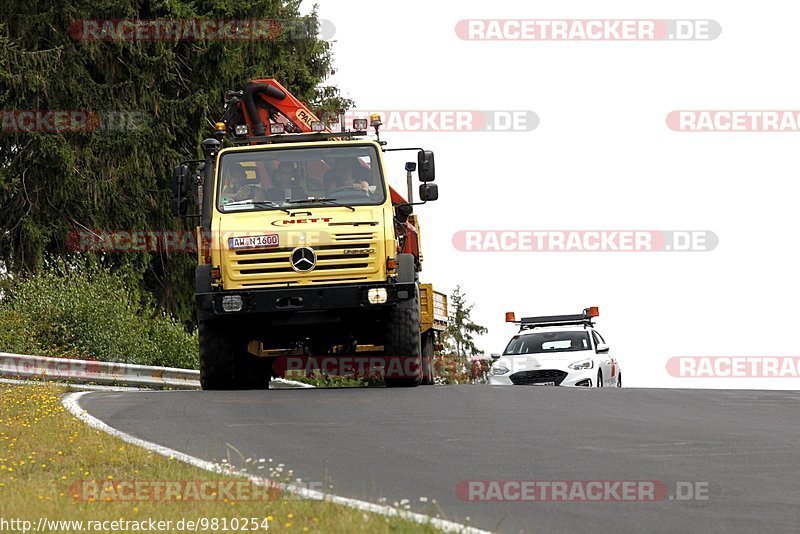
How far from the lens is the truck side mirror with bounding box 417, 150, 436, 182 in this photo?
17922mm

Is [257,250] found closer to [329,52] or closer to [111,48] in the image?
[111,48]

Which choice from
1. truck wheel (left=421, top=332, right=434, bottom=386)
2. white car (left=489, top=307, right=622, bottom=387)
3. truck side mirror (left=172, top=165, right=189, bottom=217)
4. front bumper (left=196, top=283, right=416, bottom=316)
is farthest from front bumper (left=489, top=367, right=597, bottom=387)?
truck side mirror (left=172, top=165, right=189, bottom=217)

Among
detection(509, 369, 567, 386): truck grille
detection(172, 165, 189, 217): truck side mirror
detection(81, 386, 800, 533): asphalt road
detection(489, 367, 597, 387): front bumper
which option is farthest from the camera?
detection(509, 369, 567, 386): truck grille

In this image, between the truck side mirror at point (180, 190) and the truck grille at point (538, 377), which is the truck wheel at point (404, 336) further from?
the truck grille at point (538, 377)

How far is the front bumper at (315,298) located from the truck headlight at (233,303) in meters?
0.03

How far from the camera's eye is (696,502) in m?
8.16

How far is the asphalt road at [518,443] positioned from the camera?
7.90 metres

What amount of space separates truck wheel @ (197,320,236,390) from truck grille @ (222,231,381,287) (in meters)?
1.31

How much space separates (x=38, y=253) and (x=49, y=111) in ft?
11.6

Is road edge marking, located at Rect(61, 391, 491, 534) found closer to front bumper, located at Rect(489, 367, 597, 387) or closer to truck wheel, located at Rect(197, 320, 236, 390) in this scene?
truck wheel, located at Rect(197, 320, 236, 390)

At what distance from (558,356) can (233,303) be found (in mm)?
10041

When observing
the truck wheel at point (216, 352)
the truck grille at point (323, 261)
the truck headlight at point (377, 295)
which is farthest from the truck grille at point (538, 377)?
the truck grille at point (323, 261)

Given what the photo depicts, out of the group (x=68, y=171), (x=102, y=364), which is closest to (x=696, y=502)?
(x=102, y=364)

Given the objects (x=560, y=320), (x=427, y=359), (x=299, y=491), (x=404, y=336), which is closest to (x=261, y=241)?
(x=404, y=336)
